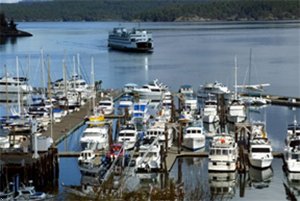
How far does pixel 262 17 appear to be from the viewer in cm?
13738

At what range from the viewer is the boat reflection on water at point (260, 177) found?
14.3m

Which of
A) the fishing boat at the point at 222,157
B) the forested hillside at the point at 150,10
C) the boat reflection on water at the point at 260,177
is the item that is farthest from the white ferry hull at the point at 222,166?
the forested hillside at the point at 150,10

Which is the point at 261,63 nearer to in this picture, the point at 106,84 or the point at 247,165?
the point at 106,84

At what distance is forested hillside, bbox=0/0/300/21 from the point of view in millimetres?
136375

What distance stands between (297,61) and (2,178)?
107ft

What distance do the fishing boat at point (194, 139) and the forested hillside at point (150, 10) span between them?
10617cm

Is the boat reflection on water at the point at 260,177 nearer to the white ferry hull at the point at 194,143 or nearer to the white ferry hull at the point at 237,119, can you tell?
the white ferry hull at the point at 194,143

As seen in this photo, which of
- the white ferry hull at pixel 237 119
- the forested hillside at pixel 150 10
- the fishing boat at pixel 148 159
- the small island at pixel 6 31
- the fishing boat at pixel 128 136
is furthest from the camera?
the forested hillside at pixel 150 10

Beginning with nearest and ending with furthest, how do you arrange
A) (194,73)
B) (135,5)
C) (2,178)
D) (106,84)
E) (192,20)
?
1. (2,178)
2. (106,84)
3. (194,73)
4. (192,20)
5. (135,5)

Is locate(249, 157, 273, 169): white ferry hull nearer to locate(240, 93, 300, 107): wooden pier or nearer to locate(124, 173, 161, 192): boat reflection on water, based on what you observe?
locate(124, 173, 161, 192): boat reflection on water

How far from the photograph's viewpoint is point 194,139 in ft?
54.4

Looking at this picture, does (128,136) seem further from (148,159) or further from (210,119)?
(210,119)

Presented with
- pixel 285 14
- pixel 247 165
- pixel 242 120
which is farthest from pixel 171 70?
pixel 285 14

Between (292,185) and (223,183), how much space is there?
1.28 meters
